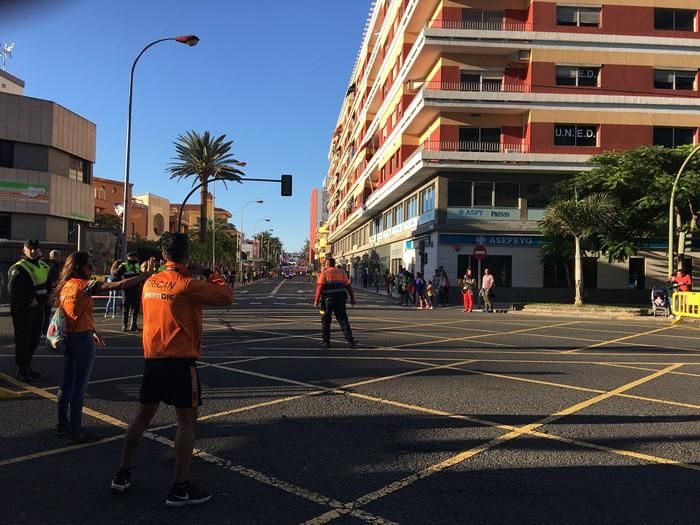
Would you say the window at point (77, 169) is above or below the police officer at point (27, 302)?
above

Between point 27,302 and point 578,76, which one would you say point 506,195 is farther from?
point 27,302

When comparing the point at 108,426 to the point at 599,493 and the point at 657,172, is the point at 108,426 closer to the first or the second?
the point at 599,493

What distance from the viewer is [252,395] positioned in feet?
22.6

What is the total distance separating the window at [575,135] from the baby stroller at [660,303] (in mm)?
10579

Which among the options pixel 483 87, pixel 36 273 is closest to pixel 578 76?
pixel 483 87

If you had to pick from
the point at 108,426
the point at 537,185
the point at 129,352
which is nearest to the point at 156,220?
→ the point at 537,185

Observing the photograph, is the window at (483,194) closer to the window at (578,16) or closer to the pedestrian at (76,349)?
the window at (578,16)

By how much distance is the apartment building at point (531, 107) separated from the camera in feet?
98.2

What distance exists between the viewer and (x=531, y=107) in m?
30.0

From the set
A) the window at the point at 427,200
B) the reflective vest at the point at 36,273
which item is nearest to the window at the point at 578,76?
the window at the point at 427,200

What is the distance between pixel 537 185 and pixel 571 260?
432cm

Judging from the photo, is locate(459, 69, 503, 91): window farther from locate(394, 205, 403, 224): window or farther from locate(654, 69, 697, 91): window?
locate(394, 205, 403, 224): window

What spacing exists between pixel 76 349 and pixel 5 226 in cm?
2614

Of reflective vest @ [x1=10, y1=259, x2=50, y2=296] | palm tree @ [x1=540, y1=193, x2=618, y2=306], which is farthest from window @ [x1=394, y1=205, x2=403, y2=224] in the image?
reflective vest @ [x1=10, y1=259, x2=50, y2=296]
